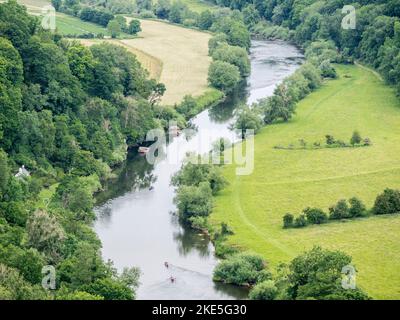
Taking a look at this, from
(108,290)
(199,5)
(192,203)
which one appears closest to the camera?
(108,290)

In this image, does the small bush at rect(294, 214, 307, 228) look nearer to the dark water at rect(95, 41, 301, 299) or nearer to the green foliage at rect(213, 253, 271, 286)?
the dark water at rect(95, 41, 301, 299)

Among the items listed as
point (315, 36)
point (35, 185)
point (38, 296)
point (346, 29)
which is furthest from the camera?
point (315, 36)

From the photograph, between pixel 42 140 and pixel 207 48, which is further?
pixel 207 48

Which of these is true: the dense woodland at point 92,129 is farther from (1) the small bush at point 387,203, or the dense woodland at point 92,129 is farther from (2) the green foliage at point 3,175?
(1) the small bush at point 387,203

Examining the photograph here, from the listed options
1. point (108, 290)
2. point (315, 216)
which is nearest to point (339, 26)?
point (315, 216)

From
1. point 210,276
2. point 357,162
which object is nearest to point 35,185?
point 210,276

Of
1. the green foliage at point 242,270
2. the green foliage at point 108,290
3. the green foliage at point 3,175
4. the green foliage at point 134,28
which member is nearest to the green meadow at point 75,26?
the green foliage at point 134,28

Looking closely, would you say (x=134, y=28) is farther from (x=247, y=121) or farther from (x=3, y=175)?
(x=3, y=175)

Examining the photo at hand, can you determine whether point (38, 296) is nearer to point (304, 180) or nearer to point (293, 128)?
point (304, 180)
